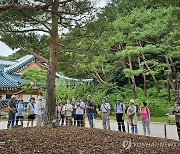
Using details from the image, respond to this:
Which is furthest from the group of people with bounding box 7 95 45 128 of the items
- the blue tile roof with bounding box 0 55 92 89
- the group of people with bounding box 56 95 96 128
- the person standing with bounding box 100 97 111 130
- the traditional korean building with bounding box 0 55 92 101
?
the blue tile roof with bounding box 0 55 92 89

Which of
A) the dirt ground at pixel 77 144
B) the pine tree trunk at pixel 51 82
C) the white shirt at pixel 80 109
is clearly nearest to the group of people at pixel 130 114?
the white shirt at pixel 80 109

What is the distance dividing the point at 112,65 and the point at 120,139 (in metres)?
13.6

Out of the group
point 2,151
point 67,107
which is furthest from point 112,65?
point 2,151

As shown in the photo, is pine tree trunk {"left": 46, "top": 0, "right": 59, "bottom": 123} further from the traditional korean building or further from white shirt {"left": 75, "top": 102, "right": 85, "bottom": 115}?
the traditional korean building

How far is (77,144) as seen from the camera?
18.8 ft

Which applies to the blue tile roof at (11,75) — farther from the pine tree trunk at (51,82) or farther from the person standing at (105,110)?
the person standing at (105,110)

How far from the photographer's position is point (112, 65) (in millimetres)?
19859

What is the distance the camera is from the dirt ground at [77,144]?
205 inches

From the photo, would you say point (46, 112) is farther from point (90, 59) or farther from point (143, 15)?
point (143, 15)

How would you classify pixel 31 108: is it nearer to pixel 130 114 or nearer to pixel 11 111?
pixel 11 111

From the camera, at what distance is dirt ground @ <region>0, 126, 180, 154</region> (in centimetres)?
520

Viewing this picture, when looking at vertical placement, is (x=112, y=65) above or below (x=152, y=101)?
above

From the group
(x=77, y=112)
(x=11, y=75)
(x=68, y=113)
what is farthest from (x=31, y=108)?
(x=11, y=75)

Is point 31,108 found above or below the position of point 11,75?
below
